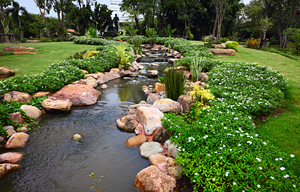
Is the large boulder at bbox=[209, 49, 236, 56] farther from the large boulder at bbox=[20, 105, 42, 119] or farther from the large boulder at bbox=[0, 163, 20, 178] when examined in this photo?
the large boulder at bbox=[0, 163, 20, 178]

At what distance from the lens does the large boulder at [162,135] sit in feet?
13.1

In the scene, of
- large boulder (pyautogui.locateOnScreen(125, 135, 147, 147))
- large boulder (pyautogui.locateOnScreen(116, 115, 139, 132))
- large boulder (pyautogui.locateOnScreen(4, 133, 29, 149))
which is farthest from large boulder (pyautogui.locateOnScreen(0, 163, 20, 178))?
large boulder (pyautogui.locateOnScreen(116, 115, 139, 132))

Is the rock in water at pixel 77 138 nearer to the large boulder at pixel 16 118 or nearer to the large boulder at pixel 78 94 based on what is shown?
the large boulder at pixel 16 118

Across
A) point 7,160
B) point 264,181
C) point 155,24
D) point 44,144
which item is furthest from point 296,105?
point 155,24

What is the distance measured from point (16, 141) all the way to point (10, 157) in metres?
0.53

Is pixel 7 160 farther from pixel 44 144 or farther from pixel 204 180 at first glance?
pixel 204 180

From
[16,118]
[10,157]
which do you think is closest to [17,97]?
[16,118]

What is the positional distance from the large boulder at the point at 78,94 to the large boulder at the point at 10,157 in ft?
8.79

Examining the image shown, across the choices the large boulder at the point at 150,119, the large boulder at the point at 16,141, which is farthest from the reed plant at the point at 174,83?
the large boulder at the point at 16,141

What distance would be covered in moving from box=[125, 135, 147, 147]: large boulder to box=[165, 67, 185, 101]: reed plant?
1.92 metres

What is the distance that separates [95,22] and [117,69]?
2395 cm

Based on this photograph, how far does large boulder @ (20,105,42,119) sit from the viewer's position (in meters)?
4.90

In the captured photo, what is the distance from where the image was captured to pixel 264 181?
88.0 inches

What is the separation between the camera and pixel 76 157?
140 inches
